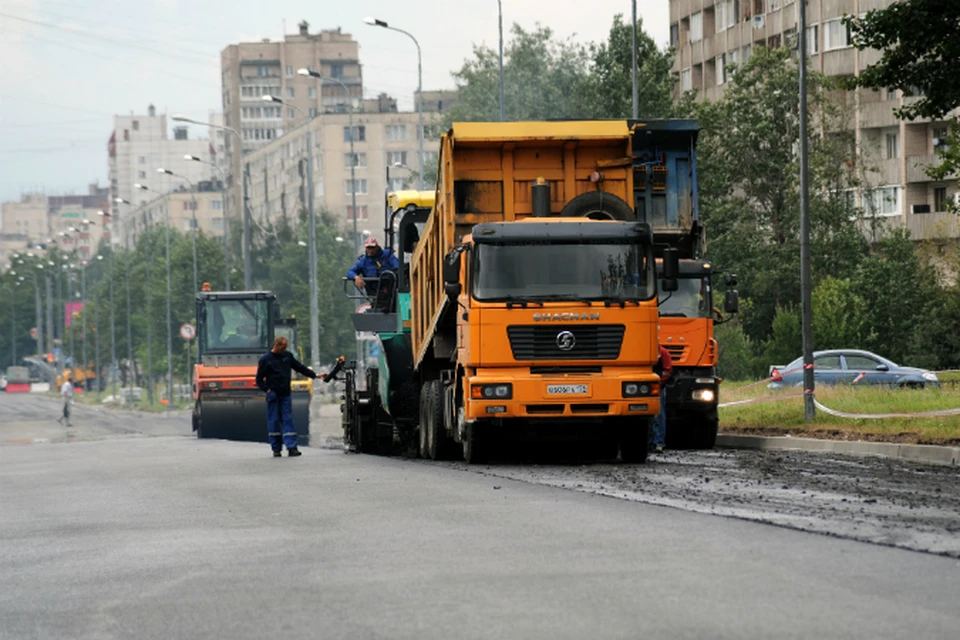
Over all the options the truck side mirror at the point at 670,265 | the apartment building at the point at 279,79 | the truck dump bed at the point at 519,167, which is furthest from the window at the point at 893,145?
the apartment building at the point at 279,79

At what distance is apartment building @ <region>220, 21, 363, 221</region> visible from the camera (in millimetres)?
176625

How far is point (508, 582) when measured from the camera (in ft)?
29.9

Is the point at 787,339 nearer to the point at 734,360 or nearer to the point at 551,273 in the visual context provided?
the point at 734,360

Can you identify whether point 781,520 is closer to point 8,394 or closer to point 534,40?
point 534,40

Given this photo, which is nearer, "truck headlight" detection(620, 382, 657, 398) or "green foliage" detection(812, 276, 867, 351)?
"truck headlight" detection(620, 382, 657, 398)

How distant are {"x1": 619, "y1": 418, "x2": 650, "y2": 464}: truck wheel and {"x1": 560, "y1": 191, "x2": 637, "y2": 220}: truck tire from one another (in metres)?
2.34

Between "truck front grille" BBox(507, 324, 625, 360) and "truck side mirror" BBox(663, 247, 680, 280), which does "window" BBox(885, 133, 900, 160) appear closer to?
"truck side mirror" BBox(663, 247, 680, 280)

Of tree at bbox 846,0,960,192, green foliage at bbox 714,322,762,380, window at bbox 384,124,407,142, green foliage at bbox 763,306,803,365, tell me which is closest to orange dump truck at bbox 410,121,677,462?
tree at bbox 846,0,960,192

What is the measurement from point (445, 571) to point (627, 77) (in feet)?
195

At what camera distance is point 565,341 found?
62.2ft

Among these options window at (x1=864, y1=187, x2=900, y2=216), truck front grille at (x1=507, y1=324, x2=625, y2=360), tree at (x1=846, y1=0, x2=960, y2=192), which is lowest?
truck front grille at (x1=507, y1=324, x2=625, y2=360)

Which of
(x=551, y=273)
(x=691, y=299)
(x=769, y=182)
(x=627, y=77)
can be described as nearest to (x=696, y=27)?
(x=769, y=182)

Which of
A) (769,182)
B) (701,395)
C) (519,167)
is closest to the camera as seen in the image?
(519,167)

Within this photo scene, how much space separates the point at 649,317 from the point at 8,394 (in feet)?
441
